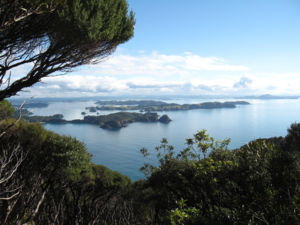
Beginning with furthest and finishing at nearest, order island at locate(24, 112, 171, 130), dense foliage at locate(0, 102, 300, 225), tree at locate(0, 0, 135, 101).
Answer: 1. island at locate(24, 112, 171, 130)
2. tree at locate(0, 0, 135, 101)
3. dense foliage at locate(0, 102, 300, 225)

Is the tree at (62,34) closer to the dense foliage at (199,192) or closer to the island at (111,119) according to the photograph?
the dense foliage at (199,192)

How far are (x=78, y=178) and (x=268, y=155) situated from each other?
13.1 metres

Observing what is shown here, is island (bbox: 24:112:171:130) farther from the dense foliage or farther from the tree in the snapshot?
the tree

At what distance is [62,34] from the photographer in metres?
7.21

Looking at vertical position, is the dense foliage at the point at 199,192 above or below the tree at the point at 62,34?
below

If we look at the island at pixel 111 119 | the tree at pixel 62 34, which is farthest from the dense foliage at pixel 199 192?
the island at pixel 111 119

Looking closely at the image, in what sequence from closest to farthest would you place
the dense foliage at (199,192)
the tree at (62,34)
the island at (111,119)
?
1. the dense foliage at (199,192)
2. the tree at (62,34)
3. the island at (111,119)

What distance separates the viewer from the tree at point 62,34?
6578 mm

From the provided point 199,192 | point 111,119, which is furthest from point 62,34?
point 111,119

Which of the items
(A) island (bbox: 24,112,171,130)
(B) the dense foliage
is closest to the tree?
(B) the dense foliage

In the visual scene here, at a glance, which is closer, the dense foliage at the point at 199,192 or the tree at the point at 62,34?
the dense foliage at the point at 199,192

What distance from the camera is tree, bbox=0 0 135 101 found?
259 inches

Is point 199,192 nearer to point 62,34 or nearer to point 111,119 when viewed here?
point 62,34

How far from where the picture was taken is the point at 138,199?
44.0ft
